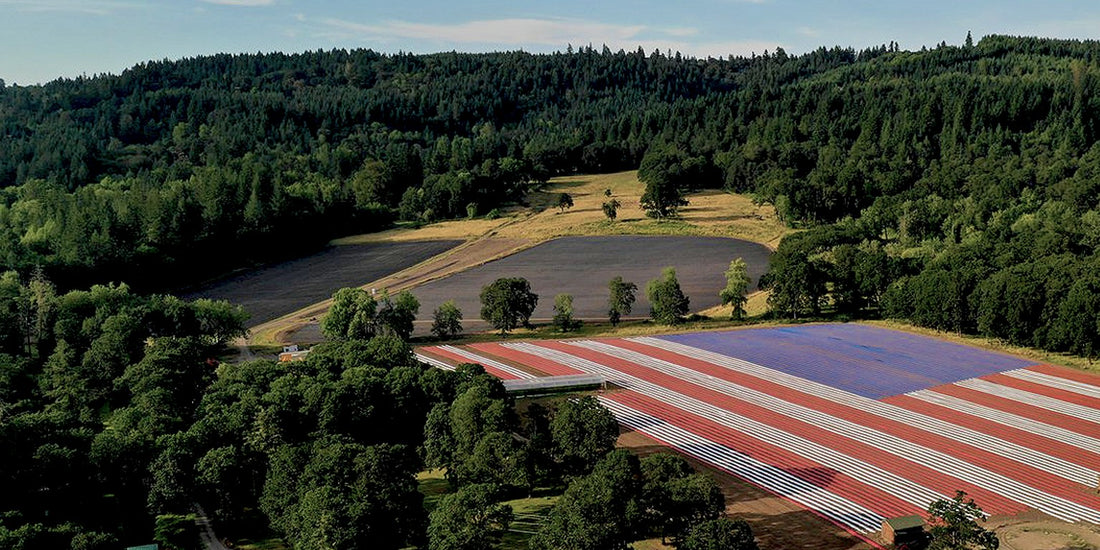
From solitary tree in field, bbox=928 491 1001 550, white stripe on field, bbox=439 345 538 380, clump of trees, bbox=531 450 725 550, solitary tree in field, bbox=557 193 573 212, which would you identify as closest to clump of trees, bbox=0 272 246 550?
clump of trees, bbox=531 450 725 550

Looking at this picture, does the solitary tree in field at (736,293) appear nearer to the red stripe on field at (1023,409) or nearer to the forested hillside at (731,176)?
the forested hillside at (731,176)

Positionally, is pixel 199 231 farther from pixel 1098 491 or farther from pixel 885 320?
pixel 1098 491

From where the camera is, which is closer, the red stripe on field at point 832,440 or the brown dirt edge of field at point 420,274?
the red stripe on field at point 832,440

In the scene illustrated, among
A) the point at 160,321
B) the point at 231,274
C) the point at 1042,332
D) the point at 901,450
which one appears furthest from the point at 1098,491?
the point at 231,274

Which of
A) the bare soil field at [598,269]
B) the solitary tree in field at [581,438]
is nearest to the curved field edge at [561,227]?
the bare soil field at [598,269]

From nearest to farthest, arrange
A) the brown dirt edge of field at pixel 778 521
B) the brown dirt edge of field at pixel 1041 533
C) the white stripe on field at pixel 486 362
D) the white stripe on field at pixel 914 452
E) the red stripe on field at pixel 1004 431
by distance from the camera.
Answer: the brown dirt edge of field at pixel 1041 533
the brown dirt edge of field at pixel 778 521
the white stripe on field at pixel 914 452
the red stripe on field at pixel 1004 431
the white stripe on field at pixel 486 362
